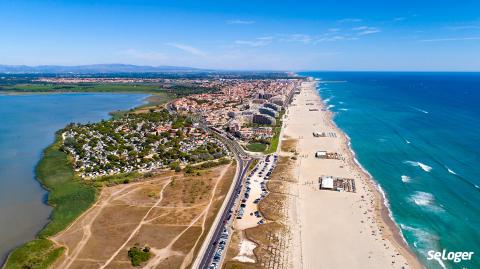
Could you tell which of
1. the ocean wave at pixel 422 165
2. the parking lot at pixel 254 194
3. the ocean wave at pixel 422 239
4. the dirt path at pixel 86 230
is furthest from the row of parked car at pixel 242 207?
the ocean wave at pixel 422 165

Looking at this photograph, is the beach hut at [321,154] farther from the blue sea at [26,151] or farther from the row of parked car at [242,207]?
the blue sea at [26,151]

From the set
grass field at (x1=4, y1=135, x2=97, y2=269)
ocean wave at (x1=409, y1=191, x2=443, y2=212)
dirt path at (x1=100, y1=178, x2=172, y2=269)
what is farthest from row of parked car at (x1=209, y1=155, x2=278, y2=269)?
ocean wave at (x1=409, y1=191, x2=443, y2=212)

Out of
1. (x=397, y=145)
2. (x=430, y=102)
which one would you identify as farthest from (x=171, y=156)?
(x=430, y=102)

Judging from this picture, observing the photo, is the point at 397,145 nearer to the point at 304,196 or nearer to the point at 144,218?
the point at 304,196

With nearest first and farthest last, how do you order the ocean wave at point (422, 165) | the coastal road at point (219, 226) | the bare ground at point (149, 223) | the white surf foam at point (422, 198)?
1. the coastal road at point (219, 226)
2. the bare ground at point (149, 223)
3. the white surf foam at point (422, 198)
4. the ocean wave at point (422, 165)

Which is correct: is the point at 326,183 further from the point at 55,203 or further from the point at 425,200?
the point at 55,203

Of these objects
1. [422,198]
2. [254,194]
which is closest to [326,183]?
[254,194]
